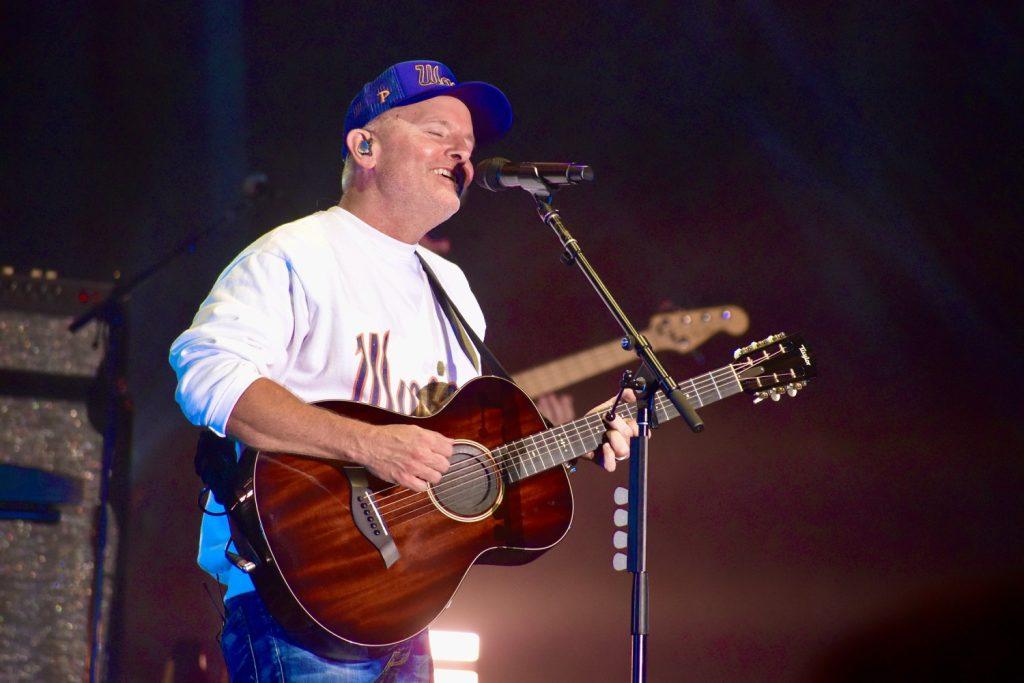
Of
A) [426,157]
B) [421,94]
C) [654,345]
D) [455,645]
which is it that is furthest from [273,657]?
[654,345]

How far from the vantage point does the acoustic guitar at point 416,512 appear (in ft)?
6.71

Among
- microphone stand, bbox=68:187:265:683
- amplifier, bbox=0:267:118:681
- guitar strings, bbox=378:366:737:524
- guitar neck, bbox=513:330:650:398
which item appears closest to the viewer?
guitar strings, bbox=378:366:737:524

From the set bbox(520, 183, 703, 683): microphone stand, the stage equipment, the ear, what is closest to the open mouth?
the ear

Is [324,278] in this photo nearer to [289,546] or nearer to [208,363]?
[208,363]

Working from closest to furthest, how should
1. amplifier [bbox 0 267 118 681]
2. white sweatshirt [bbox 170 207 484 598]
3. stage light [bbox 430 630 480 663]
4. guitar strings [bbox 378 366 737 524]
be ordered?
1. white sweatshirt [bbox 170 207 484 598]
2. guitar strings [bbox 378 366 737 524]
3. amplifier [bbox 0 267 118 681]
4. stage light [bbox 430 630 480 663]

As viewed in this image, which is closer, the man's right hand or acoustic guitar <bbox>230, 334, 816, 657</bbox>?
acoustic guitar <bbox>230, 334, 816, 657</bbox>

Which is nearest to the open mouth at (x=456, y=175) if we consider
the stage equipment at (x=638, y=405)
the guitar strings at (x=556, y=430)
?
the stage equipment at (x=638, y=405)

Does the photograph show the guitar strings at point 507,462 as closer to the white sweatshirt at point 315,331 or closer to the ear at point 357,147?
the white sweatshirt at point 315,331

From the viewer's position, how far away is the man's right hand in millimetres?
2195

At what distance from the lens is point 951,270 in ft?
15.3

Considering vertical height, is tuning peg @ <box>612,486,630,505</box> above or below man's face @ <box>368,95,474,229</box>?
below

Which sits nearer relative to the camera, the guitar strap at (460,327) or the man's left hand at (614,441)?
the man's left hand at (614,441)

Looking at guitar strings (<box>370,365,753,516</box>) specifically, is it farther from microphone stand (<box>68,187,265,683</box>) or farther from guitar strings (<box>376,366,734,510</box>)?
microphone stand (<box>68,187,265,683</box>)

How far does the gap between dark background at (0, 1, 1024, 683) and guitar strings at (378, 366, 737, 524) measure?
1.84 metres
